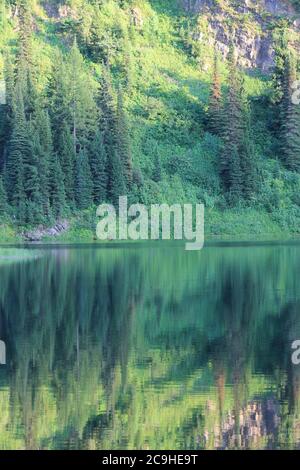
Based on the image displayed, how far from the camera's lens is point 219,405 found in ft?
67.6

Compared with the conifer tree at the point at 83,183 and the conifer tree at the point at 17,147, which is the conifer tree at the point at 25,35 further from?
the conifer tree at the point at 83,183

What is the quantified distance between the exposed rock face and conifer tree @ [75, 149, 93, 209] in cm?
3405

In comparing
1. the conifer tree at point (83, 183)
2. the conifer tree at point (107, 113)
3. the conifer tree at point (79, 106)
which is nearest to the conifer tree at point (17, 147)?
the conifer tree at point (83, 183)

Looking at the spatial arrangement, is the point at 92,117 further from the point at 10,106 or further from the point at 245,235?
the point at 245,235

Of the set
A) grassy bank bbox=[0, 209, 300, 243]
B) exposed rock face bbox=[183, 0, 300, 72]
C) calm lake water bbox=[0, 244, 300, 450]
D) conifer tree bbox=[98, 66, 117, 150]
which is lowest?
calm lake water bbox=[0, 244, 300, 450]

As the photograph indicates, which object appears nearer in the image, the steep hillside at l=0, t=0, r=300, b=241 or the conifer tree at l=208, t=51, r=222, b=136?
the steep hillside at l=0, t=0, r=300, b=241

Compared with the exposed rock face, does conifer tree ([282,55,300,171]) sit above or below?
below

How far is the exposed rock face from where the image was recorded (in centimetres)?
11638

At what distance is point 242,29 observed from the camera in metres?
117

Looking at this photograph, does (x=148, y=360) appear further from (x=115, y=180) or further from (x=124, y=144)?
(x=124, y=144)

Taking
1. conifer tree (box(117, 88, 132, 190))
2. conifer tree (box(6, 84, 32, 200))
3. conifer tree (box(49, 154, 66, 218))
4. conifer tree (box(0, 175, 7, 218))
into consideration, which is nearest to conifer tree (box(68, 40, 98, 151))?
conifer tree (box(117, 88, 132, 190))

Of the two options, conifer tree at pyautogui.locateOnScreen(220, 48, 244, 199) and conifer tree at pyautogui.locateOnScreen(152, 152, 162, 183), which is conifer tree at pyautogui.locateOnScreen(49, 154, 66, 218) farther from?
conifer tree at pyautogui.locateOnScreen(220, 48, 244, 199)

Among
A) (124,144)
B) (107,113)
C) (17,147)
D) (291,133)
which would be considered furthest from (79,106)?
(291,133)

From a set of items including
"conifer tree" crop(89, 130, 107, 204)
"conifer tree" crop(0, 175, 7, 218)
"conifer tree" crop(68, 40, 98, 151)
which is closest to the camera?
"conifer tree" crop(0, 175, 7, 218)
